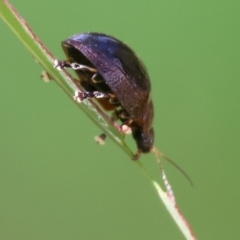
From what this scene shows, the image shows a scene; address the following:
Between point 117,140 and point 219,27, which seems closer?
point 117,140

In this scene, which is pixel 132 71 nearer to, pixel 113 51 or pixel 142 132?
pixel 113 51

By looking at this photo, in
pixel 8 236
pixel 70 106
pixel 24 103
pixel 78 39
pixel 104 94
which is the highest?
pixel 78 39

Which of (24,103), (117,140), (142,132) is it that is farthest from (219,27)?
(117,140)

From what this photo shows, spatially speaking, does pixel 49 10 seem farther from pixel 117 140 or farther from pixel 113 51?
pixel 117 140

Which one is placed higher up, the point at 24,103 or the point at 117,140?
the point at 117,140

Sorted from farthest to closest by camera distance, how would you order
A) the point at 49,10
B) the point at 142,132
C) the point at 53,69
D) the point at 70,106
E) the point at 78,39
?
the point at 70,106, the point at 49,10, the point at 142,132, the point at 78,39, the point at 53,69

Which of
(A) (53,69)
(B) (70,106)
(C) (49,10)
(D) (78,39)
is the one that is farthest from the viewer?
(B) (70,106)
